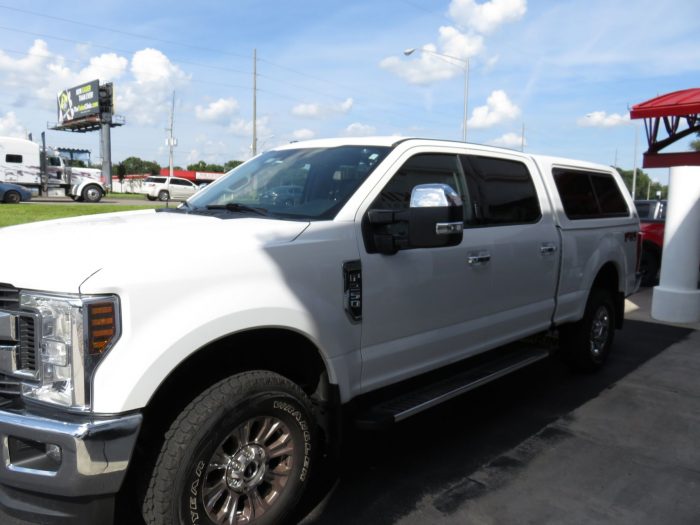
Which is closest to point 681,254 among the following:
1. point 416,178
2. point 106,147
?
point 416,178

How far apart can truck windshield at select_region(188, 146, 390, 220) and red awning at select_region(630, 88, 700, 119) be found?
1262cm

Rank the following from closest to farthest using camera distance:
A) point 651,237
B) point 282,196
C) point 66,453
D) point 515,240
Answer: point 66,453, point 282,196, point 515,240, point 651,237

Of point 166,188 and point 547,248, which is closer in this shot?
point 547,248

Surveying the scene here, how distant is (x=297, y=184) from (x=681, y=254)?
22.7ft

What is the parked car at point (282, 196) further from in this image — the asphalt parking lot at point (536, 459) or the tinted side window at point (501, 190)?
the asphalt parking lot at point (536, 459)

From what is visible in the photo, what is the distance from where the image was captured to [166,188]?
3934 centimetres

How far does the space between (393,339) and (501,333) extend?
1.22m

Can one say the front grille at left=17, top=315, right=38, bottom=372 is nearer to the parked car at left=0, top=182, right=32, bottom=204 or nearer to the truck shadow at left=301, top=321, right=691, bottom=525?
the truck shadow at left=301, top=321, right=691, bottom=525

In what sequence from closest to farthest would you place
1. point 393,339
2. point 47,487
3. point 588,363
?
point 47,487
point 393,339
point 588,363

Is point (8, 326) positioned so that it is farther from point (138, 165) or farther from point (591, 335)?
point (138, 165)

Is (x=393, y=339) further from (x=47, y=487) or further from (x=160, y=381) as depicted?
(x=47, y=487)

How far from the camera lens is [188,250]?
241 cm

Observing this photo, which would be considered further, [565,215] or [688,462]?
[565,215]

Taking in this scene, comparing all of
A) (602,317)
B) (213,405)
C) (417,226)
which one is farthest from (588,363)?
(213,405)
